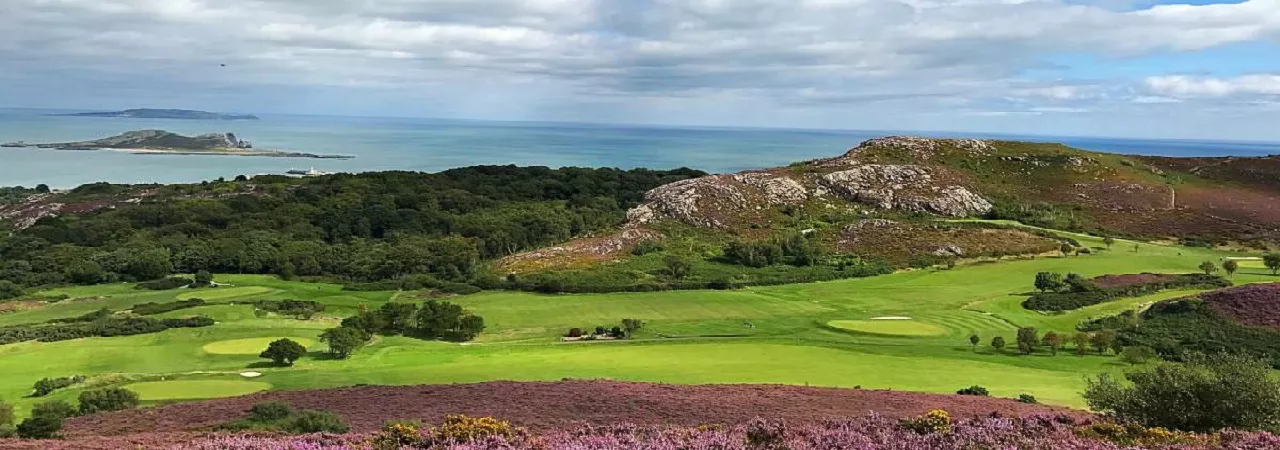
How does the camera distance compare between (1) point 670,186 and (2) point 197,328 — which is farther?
(1) point 670,186

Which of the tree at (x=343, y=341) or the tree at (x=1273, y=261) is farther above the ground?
the tree at (x=1273, y=261)

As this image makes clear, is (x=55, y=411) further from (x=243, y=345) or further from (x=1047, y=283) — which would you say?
(x=1047, y=283)

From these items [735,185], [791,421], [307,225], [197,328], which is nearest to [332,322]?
[197,328]

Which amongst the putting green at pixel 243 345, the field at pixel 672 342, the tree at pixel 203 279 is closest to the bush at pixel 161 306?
the field at pixel 672 342

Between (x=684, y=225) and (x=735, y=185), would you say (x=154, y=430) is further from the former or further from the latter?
(x=735, y=185)

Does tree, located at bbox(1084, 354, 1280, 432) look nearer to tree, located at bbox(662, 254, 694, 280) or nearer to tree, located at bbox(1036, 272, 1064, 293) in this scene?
tree, located at bbox(1036, 272, 1064, 293)

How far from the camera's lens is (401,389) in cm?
2492

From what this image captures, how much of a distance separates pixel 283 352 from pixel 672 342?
18.5 m

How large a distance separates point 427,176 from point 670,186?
136 ft

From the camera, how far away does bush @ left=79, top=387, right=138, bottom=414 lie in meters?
24.0

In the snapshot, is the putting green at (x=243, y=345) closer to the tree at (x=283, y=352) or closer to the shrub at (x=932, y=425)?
the tree at (x=283, y=352)

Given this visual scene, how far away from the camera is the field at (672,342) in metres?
30.2

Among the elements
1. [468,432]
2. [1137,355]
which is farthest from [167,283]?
[1137,355]

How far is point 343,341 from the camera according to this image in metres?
35.9
